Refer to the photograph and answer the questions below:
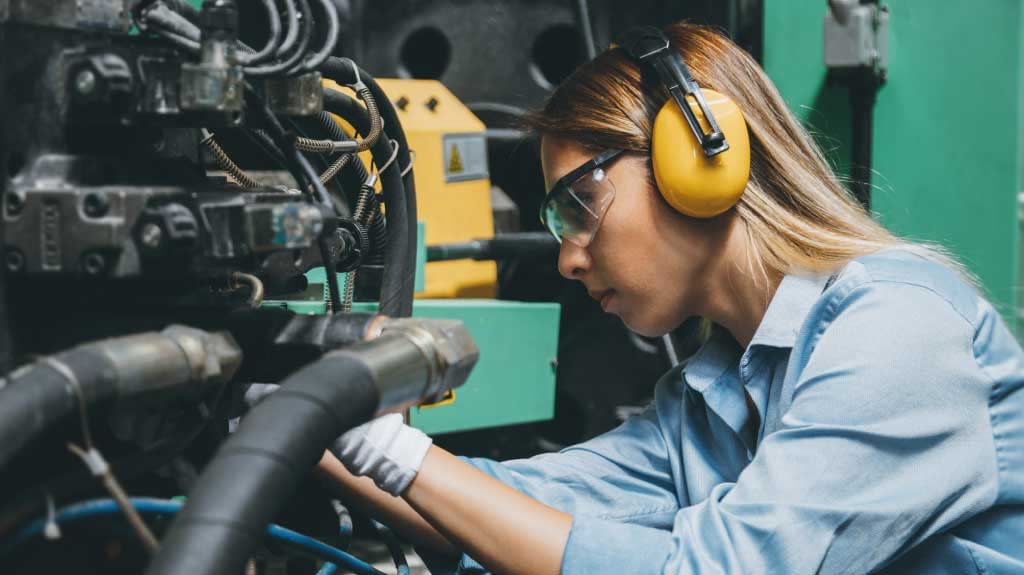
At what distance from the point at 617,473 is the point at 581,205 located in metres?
0.36

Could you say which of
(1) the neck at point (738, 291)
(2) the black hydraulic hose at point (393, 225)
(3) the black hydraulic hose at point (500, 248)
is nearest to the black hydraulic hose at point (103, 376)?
(2) the black hydraulic hose at point (393, 225)

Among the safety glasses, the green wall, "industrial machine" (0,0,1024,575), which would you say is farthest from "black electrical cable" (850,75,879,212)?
"industrial machine" (0,0,1024,575)

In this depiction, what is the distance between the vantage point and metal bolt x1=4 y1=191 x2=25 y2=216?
77 centimetres

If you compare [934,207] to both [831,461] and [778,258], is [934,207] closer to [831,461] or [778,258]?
[778,258]

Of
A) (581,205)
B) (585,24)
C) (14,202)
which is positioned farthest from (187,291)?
(585,24)

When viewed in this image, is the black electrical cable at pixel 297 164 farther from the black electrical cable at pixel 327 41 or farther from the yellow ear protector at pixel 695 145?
the yellow ear protector at pixel 695 145

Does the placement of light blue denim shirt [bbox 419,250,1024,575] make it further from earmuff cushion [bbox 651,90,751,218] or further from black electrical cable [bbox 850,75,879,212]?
black electrical cable [bbox 850,75,879,212]

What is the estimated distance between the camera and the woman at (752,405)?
105 cm

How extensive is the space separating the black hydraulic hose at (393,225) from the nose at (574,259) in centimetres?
20

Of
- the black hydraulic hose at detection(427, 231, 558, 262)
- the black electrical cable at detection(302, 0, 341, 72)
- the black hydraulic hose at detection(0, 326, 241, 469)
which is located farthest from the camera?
the black hydraulic hose at detection(427, 231, 558, 262)

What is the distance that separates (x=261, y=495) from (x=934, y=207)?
1.51m

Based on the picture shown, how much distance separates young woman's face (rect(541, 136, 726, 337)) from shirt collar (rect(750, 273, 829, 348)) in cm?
9

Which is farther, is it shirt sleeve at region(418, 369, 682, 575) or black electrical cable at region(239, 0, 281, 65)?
shirt sleeve at region(418, 369, 682, 575)

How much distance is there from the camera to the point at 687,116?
1.20 meters
